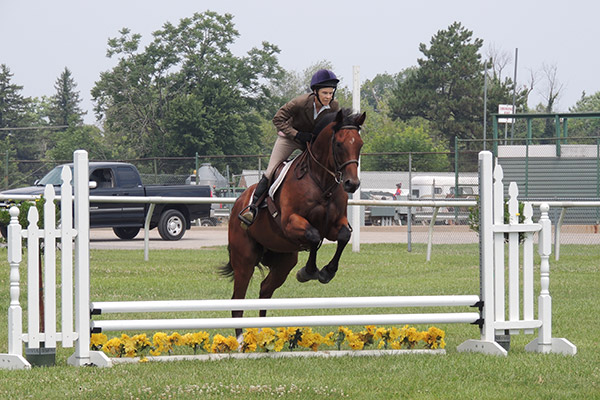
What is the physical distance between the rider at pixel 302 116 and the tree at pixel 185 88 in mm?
41291

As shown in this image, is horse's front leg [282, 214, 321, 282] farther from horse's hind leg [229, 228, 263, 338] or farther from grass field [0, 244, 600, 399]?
grass field [0, 244, 600, 399]

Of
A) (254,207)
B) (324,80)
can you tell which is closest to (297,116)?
(324,80)

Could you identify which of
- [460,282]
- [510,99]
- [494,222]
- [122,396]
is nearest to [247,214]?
[494,222]

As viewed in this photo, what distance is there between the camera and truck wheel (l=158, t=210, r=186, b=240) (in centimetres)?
2230

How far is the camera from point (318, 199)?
7234 millimetres

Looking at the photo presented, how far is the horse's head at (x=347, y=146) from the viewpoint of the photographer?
6.66 m

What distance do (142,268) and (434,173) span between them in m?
23.2

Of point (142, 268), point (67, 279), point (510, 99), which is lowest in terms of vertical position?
point (142, 268)

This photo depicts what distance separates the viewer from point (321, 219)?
727cm

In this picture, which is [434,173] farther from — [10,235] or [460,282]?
[10,235]

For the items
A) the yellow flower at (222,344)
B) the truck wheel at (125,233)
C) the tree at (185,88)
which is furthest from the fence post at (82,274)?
the tree at (185,88)

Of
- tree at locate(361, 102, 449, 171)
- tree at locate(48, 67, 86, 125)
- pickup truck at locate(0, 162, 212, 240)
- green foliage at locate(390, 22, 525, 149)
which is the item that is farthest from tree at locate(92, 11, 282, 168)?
tree at locate(48, 67, 86, 125)

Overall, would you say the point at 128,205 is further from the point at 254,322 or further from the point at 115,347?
A: the point at 254,322

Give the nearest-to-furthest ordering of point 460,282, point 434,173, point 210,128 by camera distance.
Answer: point 460,282
point 434,173
point 210,128
